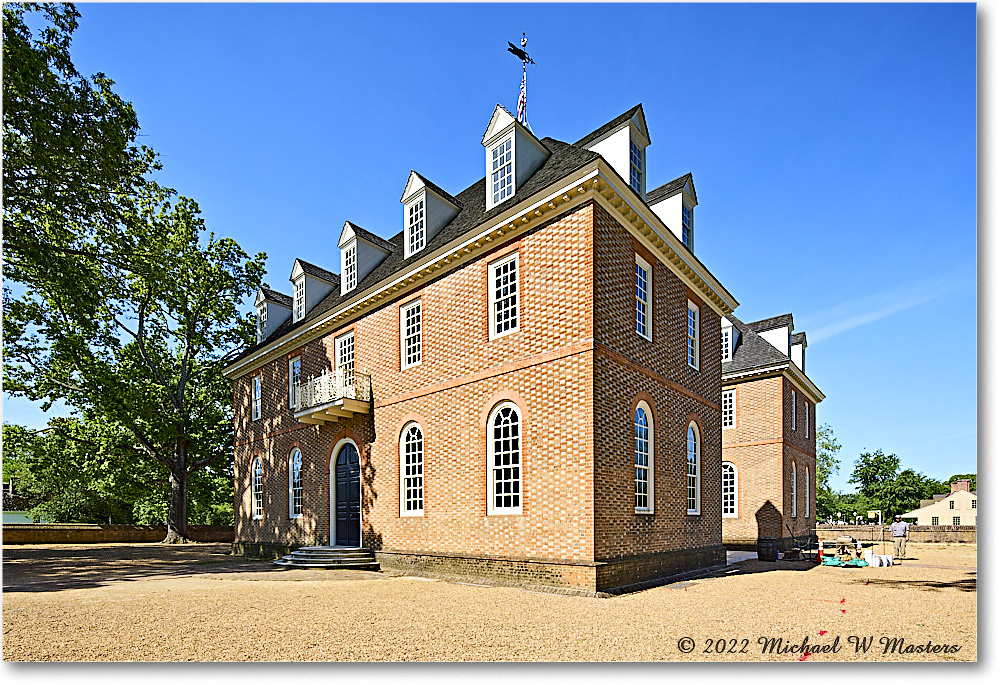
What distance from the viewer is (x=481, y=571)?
564 inches

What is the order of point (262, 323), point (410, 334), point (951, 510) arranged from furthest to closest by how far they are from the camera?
point (951, 510), point (262, 323), point (410, 334)

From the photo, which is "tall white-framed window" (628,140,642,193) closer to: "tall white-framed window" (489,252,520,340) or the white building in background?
"tall white-framed window" (489,252,520,340)

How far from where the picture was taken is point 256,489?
25.9 metres

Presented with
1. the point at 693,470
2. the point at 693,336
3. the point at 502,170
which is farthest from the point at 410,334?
the point at 693,470

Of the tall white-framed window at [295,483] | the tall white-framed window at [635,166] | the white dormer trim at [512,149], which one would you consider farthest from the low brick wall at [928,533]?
the white dormer trim at [512,149]

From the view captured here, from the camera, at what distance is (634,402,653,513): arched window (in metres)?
14.6

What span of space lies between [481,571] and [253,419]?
1569cm

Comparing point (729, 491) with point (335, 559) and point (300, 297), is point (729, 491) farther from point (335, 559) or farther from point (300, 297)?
point (300, 297)

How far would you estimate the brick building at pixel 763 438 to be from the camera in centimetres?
2655

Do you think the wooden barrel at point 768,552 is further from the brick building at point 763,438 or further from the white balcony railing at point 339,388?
the white balcony railing at point 339,388

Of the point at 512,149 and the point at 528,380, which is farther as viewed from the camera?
the point at 512,149

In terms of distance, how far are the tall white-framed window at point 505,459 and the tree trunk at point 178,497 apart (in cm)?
2399

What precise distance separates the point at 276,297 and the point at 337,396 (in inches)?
463

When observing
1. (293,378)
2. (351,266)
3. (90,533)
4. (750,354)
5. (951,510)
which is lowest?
(951,510)
